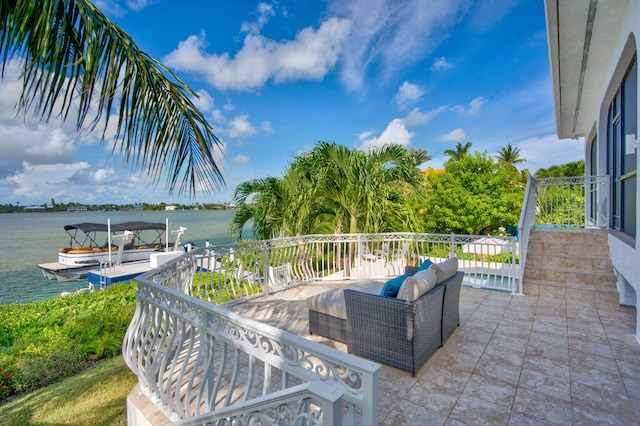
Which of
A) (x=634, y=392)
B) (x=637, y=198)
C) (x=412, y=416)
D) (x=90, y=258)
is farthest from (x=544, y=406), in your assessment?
(x=90, y=258)

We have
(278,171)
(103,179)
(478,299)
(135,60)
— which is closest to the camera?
(135,60)

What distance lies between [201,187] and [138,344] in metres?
1.69

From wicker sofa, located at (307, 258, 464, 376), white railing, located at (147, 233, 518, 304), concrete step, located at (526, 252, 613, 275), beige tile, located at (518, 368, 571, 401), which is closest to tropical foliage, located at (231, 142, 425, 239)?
white railing, located at (147, 233, 518, 304)

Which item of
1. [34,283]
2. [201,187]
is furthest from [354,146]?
[34,283]

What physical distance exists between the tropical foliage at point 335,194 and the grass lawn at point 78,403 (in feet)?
13.5

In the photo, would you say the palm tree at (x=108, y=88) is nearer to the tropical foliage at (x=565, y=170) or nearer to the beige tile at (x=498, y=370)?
the beige tile at (x=498, y=370)

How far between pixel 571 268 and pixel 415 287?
454 centimetres

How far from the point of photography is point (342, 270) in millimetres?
6938

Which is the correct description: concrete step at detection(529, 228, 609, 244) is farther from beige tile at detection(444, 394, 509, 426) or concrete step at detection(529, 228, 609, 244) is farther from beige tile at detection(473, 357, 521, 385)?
beige tile at detection(444, 394, 509, 426)

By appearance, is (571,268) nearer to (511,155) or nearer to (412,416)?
(412,416)

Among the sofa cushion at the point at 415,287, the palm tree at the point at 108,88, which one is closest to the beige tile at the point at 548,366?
the sofa cushion at the point at 415,287

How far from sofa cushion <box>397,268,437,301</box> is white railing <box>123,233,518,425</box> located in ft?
2.67

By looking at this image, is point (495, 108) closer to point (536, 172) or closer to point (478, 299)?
point (478, 299)

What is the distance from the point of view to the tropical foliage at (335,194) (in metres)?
6.50
